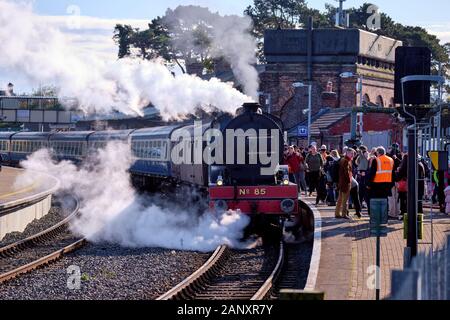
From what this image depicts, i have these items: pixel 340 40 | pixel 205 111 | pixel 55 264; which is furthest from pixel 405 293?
pixel 340 40

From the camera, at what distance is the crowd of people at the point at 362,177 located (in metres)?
18.9

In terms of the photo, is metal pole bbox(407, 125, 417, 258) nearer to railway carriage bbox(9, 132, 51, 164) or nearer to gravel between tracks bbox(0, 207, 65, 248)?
gravel between tracks bbox(0, 207, 65, 248)

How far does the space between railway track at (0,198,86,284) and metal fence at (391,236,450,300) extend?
891 centimetres

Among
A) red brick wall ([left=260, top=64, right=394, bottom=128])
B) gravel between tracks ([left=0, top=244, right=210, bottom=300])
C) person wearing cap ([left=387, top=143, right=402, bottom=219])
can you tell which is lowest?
gravel between tracks ([left=0, top=244, right=210, bottom=300])

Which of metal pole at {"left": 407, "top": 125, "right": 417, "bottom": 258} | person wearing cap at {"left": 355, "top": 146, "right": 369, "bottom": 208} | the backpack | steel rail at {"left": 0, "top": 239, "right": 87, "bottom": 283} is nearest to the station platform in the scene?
steel rail at {"left": 0, "top": 239, "right": 87, "bottom": 283}

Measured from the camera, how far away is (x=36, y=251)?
19.5 metres

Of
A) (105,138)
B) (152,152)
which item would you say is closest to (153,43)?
(105,138)

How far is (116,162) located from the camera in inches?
1591

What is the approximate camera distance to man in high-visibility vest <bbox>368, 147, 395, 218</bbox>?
18859 mm

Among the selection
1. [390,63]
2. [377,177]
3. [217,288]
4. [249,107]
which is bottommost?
[217,288]

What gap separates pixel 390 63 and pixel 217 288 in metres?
54.3

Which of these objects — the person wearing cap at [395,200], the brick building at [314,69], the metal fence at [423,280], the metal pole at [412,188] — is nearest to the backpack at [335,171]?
the person wearing cap at [395,200]

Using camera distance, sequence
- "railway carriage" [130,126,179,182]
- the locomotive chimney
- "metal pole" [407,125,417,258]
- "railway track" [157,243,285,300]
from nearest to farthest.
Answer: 1. "metal pole" [407,125,417,258]
2. "railway track" [157,243,285,300]
3. the locomotive chimney
4. "railway carriage" [130,126,179,182]

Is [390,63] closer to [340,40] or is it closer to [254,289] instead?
[340,40]
